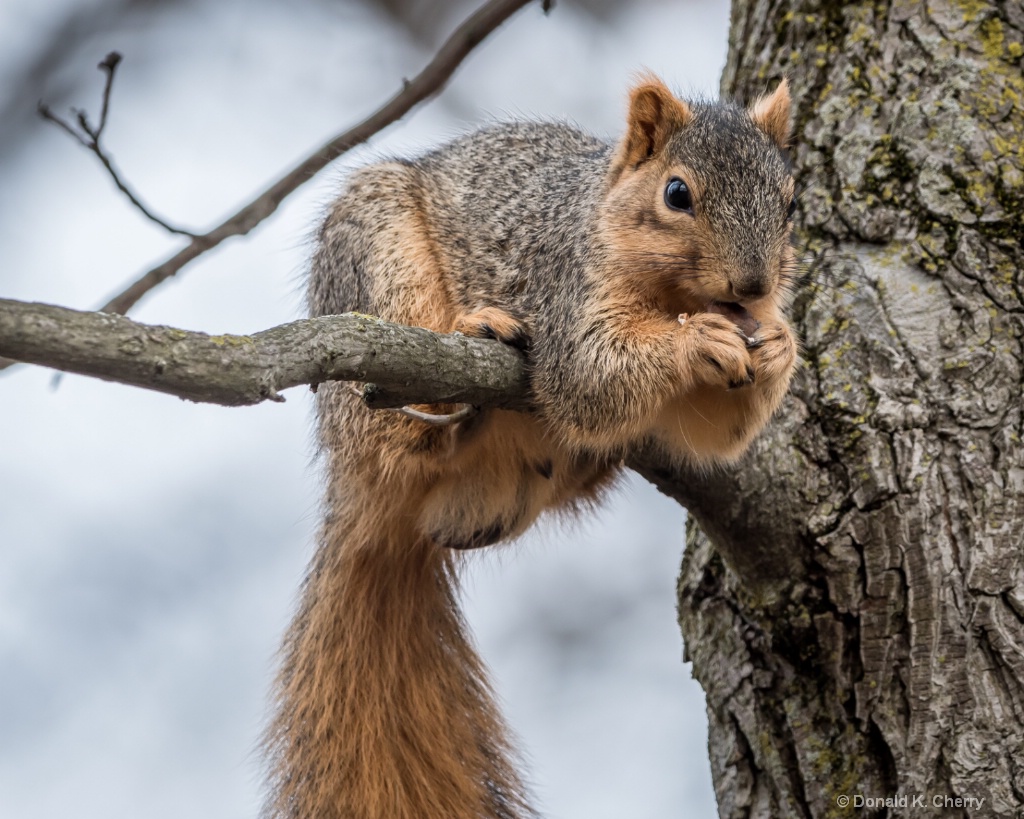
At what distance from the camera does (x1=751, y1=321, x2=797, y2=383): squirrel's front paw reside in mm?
2045

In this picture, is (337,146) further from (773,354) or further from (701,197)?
(773,354)

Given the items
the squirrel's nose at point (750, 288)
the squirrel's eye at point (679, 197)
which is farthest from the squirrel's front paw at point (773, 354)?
the squirrel's eye at point (679, 197)

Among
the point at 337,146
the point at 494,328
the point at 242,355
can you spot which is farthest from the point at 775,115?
the point at 242,355

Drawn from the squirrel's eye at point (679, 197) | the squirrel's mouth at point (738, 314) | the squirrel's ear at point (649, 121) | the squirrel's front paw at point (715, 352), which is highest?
the squirrel's ear at point (649, 121)

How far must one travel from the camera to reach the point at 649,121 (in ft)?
7.68

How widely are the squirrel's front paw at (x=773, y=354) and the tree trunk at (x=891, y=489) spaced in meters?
0.19

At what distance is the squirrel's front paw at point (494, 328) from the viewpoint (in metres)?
2.21

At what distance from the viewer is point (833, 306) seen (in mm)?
2336

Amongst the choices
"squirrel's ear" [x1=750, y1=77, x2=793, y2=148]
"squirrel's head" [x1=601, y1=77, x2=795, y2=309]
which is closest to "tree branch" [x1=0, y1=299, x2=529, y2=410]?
"squirrel's head" [x1=601, y1=77, x2=795, y2=309]

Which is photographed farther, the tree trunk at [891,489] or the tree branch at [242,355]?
the tree trunk at [891,489]

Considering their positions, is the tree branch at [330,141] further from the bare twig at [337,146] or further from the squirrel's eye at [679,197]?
the squirrel's eye at [679,197]

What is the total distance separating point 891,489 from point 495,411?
779 millimetres

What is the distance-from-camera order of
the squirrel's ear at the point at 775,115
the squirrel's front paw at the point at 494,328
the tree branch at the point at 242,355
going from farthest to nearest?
the squirrel's ear at the point at 775,115 < the squirrel's front paw at the point at 494,328 < the tree branch at the point at 242,355

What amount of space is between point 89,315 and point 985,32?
2.08m
